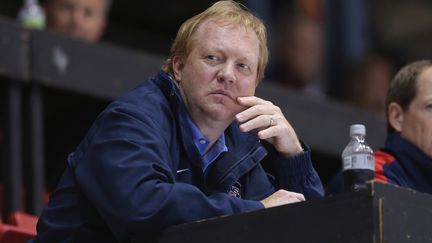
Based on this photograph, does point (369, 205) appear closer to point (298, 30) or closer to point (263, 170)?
point (263, 170)

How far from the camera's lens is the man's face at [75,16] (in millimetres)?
6777

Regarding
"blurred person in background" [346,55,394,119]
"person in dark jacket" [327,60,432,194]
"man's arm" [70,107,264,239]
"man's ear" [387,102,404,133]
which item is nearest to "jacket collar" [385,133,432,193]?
"person in dark jacket" [327,60,432,194]

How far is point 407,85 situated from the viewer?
486cm

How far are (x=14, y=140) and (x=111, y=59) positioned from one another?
778mm

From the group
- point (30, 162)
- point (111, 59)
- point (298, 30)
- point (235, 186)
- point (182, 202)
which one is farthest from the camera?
point (298, 30)

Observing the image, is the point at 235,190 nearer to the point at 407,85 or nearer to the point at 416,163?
the point at 416,163

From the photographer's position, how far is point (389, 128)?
4.99 m

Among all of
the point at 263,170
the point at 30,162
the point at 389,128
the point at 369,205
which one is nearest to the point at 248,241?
the point at 369,205

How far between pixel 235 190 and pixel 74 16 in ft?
10.7

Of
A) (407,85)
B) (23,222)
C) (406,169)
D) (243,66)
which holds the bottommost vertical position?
(23,222)

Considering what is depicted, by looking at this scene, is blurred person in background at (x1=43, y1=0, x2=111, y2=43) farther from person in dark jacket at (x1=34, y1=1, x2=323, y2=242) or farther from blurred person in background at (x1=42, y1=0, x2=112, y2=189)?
person in dark jacket at (x1=34, y1=1, x2=323, y2=242)

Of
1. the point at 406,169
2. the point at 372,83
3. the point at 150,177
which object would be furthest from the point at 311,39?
the point at 150,177

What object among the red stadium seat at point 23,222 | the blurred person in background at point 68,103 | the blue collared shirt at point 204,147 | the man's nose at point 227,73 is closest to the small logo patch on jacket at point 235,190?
the blue collared shirt at point 204,147

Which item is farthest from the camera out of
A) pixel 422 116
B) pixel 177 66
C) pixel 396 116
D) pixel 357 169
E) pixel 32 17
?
pixel 32 17
